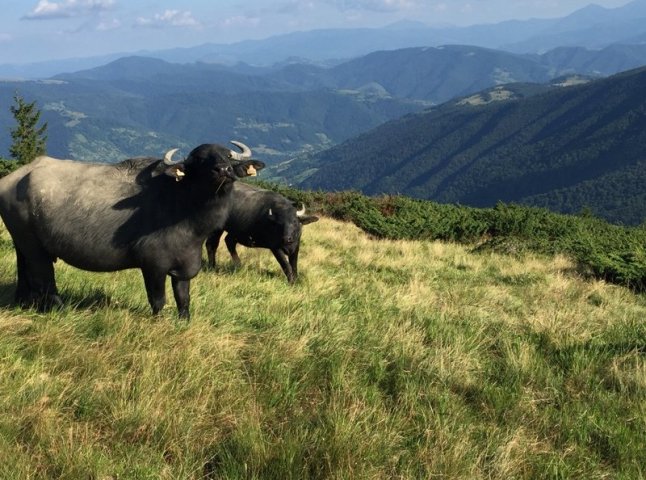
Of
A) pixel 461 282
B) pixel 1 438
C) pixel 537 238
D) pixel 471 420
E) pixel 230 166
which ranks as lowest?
pixel 537 238

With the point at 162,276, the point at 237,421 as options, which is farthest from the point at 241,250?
the point at 237,421

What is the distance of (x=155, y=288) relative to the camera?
520cm

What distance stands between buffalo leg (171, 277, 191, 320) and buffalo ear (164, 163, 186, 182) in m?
1.12

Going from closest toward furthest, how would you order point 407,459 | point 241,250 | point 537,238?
1. point 407,459
2. point 241,250
3. point 537,238

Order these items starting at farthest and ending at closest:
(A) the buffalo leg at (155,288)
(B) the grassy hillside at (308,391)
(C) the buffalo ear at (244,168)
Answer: (A) the buffalo leg at (155,288) → (C) the buffalo ear at (244,168) → (B) the grassy hillside at (308,391)

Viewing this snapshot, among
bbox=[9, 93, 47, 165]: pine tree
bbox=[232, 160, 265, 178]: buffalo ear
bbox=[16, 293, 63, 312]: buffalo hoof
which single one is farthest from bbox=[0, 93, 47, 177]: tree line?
bbox=[232, 160, 265, 178]: buffalo ear

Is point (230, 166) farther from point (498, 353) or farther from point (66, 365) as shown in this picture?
point (498, 353)

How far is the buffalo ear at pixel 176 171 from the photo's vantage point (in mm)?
4824

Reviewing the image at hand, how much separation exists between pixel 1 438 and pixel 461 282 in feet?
30.4

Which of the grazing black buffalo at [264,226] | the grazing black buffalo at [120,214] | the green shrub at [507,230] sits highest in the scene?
the grazing black buffalo at [120,214]

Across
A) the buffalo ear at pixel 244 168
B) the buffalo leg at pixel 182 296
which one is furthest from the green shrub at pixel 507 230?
the buffalo leg at pixel 182 296

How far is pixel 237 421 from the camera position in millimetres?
3309

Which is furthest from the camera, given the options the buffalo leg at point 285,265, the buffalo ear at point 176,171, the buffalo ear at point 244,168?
the buffalo leg at point 285,265

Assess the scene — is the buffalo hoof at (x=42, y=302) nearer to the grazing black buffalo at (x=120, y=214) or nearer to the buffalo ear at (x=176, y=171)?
the grazing black buffalo at (x=120, y=214)
